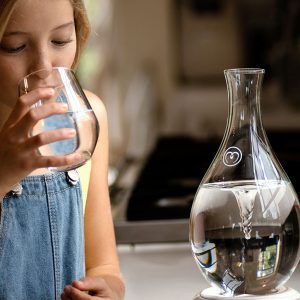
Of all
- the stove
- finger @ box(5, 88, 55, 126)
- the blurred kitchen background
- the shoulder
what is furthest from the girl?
the blurred kitchen background

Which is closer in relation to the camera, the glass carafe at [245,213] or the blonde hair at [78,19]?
the glass carafe at [245,213]

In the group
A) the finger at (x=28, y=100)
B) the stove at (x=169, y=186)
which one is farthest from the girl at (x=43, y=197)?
the stove at (x=169, y=186)

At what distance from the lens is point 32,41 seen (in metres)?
1.36

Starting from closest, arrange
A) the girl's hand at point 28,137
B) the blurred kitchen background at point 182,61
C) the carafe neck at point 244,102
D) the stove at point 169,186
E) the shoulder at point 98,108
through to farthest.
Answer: the girl's hand at point 28,137 → the carafe neck at point 244,102 → the shoulder at point 98,108 → the stove at point 169,186 → the blurred kitchen background at point 182,61

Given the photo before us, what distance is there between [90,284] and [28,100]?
30 cm

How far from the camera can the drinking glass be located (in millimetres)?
1229

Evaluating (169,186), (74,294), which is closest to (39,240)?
(74,294)

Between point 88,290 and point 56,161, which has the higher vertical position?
point 56,161

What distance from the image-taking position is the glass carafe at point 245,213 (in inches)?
50.0

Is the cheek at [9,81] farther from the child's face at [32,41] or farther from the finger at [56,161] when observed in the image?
the finger at [56,161]

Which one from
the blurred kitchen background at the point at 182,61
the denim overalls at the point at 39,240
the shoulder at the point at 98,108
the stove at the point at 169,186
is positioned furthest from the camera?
the blurred kitchen background at the point at 182,61

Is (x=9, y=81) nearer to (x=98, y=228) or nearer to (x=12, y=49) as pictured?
(x=12, y=49)

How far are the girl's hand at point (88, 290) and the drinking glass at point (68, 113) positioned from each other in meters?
0.18

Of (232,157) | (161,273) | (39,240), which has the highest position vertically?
(232,157)
